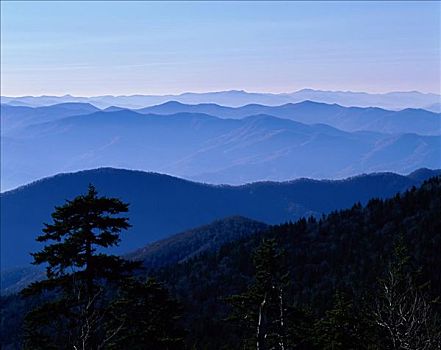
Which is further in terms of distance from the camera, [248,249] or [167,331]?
[248,249]

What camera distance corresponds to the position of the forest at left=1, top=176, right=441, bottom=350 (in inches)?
882

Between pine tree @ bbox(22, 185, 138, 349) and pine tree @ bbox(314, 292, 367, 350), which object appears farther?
pine tree @ bbox(314, 292, 367, 350)

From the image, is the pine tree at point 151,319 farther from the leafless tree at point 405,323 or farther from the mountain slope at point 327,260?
the mountain slope at point 327,260

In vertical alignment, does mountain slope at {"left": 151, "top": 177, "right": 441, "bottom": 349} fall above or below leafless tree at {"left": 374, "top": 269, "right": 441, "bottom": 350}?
below

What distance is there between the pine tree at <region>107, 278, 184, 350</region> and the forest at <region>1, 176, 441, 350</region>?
61 millimetres

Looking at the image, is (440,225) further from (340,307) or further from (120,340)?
(120,340)

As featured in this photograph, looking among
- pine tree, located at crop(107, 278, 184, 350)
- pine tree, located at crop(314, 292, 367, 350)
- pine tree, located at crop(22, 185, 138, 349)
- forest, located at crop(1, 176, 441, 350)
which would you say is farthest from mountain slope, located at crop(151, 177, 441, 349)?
pine tree, located at crop(22, 185, 138, 349)

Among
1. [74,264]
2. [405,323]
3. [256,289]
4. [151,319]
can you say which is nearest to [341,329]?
[405,323]

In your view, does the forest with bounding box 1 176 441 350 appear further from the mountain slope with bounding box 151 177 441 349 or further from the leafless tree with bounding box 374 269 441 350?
the mountain slope with bounding box 151 177 441 349

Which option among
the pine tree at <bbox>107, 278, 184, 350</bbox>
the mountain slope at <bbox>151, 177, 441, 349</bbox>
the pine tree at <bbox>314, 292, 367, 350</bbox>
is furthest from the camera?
the mountain slope at <bbox>151, 177, 441, 349</bbox>

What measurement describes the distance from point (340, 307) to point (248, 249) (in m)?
120

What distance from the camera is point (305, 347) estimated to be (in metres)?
42.6

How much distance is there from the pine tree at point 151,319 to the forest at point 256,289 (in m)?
0.06

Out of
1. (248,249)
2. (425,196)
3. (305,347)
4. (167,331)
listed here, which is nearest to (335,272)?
(425,196)
